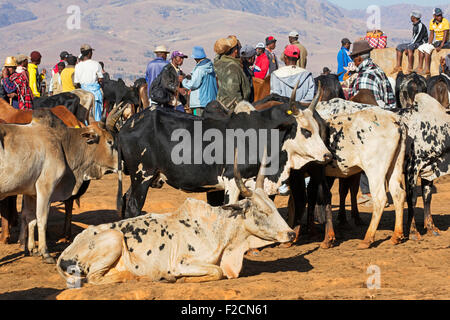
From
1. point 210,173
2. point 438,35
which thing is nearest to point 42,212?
point 210,173

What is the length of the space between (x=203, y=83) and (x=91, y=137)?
2.20 metres

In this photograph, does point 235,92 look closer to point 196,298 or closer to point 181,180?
point 181,180

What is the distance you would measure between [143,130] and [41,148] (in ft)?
3.93

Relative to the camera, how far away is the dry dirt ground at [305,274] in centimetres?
608

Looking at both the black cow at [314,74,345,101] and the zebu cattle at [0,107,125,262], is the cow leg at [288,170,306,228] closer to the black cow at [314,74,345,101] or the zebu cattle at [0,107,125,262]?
the zebu cattle at [0,107,125,262]

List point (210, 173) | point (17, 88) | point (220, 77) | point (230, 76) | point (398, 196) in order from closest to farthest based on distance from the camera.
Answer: point (210, 173), point (398, 196), point (230, 76), point (220, 77), point (17, 88)

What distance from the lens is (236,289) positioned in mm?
6215

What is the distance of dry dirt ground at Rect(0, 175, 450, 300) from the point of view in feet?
19.9

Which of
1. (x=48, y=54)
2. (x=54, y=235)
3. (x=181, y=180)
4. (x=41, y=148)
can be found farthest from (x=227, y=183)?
(x=48, y=54)

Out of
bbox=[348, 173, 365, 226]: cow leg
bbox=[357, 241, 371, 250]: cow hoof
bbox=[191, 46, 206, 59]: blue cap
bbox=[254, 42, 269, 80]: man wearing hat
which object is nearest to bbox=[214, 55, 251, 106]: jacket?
bbox=[191, 46, 206, 59]: blue cap

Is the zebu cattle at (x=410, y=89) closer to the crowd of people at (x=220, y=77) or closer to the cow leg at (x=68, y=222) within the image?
the crowd of people at (x=220, y=77)

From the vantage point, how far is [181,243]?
695 centimetres

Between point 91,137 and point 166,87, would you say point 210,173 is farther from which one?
point 166,87

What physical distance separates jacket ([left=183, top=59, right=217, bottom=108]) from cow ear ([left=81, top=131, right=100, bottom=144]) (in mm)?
2033
